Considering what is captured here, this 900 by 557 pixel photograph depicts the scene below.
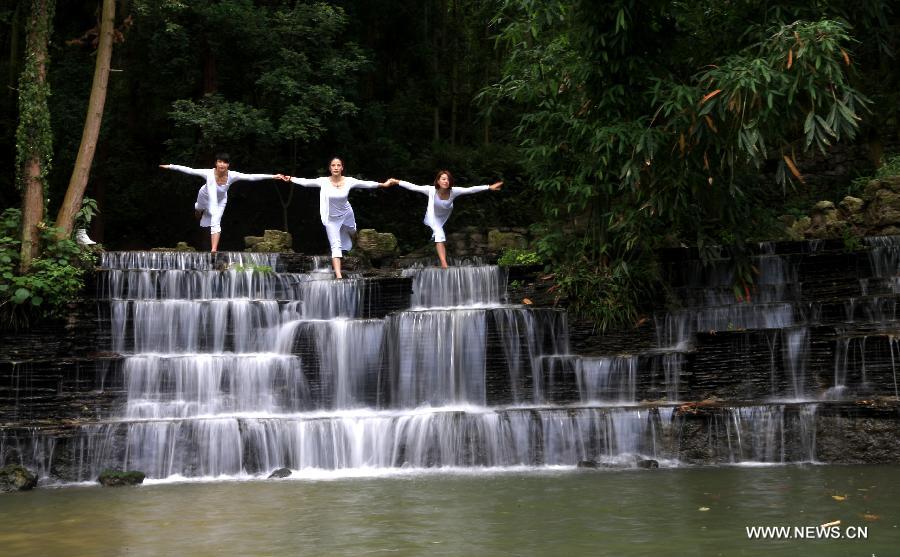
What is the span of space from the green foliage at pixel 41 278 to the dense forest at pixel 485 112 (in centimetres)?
6

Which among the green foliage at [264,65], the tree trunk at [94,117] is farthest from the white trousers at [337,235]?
the green foliage at [264,65]

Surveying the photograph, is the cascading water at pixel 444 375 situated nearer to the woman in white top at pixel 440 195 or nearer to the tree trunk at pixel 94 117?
the woman in white top at pixel 440 195

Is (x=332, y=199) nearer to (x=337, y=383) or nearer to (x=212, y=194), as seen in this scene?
(x=212, y=194)

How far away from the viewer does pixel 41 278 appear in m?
13.4

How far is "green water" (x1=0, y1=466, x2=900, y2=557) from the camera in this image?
6285 millimetres

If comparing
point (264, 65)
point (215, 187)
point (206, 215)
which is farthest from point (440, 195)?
point (264, 65)

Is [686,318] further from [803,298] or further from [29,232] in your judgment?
[29,232]

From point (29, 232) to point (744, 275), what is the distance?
10.0 metres

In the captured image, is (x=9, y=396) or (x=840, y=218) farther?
(x=840, y=218)

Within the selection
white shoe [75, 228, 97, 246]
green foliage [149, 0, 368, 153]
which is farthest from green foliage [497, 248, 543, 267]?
white shoe [75, 228, 97, 246]

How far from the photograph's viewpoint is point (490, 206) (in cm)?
2528

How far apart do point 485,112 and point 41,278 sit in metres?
6.53

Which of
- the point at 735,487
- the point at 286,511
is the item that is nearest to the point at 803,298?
the point at 735,487

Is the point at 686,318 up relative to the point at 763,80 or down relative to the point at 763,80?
down
